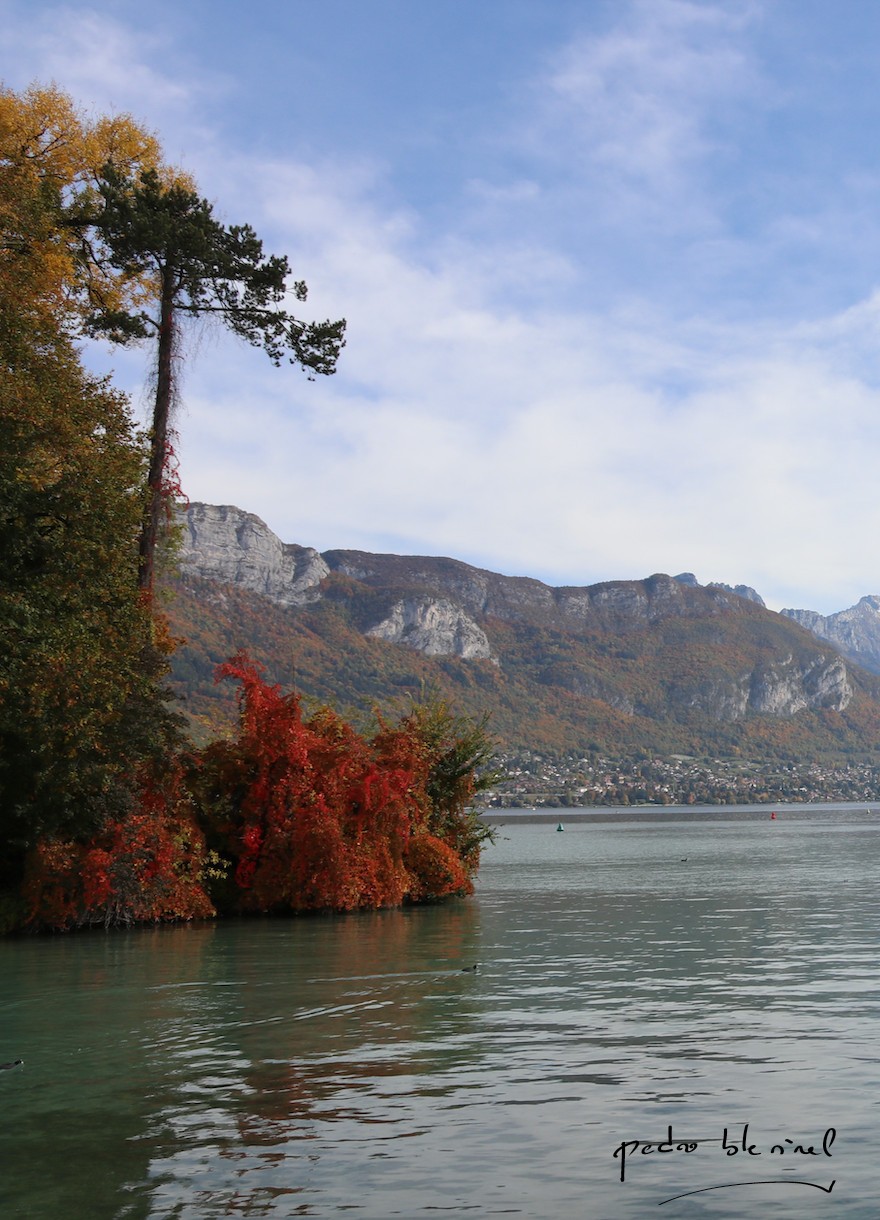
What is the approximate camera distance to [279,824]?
107ft

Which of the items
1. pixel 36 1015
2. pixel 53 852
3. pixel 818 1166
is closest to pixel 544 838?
pixel 53 852

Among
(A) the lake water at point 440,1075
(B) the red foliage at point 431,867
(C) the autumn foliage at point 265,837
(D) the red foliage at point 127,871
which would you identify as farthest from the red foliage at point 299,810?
(A) the lake water at point 440,1075

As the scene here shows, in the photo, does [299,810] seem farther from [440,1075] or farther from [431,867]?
[440,1075]

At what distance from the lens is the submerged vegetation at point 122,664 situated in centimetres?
2505

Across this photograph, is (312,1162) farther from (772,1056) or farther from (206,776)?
(206,776)

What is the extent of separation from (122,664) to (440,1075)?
16.3 m

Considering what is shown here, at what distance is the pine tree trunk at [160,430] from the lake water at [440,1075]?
32.5 feet

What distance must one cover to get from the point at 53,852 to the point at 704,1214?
21445 mm

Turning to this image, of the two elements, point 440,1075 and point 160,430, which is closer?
point 440,1075

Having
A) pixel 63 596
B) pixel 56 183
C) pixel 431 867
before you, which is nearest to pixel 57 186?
pixel 56 183

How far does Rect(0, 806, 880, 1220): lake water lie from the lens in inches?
364

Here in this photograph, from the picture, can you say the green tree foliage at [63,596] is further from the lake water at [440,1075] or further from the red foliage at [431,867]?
the red foliage at [431,867]

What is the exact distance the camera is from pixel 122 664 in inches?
1072
